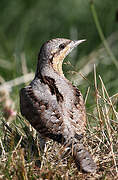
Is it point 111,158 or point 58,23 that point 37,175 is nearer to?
point 111,158

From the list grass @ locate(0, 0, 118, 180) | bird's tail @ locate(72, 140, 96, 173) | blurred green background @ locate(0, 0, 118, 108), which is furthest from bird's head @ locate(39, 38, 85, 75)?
blurred green background @ locate(0, 0, 118, 108)

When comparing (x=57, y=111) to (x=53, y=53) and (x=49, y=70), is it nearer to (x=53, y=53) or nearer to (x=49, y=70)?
(x=49, y=70)

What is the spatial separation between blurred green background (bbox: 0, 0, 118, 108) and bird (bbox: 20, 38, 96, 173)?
4.51m

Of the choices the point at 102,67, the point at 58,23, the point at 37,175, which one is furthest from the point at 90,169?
the point at 58,23

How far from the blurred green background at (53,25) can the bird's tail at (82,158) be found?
203 inches

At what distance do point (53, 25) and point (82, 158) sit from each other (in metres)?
7.41

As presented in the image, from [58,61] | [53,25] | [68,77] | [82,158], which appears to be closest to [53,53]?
[58,61]

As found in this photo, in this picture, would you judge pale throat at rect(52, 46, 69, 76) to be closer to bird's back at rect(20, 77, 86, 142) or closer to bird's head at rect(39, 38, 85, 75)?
bird's head at rect(39, 38, 85, 75)

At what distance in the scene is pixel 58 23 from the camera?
1098cm

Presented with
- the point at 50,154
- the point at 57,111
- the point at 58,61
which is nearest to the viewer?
the point at 57,111

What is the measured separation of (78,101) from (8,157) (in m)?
0.82

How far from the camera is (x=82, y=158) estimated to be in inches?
151

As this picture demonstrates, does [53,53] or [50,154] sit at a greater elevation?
[53,53]

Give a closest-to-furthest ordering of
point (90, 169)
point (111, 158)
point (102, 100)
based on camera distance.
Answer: point (90, 169)
point (111, 158)
point (102, 100)
